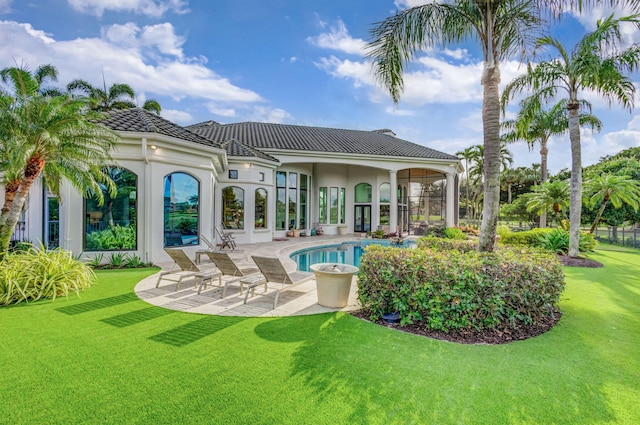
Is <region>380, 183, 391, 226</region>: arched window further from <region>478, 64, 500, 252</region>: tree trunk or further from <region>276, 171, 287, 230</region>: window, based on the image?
<region>478, 64, 500, 252</region>: tree trunk

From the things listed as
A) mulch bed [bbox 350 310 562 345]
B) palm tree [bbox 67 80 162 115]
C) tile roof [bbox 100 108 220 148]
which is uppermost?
palm tree [bbox 67 80 162 115]

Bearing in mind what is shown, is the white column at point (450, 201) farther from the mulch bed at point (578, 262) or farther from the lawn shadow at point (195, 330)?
the lawn shadow at point (195, 330)

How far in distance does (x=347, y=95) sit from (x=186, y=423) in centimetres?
1812

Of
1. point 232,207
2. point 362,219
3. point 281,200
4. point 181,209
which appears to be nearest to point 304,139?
point 281,200

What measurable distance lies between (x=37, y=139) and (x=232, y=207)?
396 inches

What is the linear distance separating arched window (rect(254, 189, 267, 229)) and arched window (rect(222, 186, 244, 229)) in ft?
3.08

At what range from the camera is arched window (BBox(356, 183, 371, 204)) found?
25.7 m

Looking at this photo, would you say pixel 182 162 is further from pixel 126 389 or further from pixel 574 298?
pixel 574 298

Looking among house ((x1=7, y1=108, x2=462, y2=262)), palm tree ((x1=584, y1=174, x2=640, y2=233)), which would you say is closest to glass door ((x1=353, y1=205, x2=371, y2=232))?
house ((x1=7, y1=108, x2=462, y2=262))

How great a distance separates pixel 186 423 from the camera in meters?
2.94

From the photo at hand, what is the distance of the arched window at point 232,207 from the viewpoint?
17281 mm

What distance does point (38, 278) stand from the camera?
6.96m

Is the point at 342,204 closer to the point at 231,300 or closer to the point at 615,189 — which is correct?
the point at 615,189

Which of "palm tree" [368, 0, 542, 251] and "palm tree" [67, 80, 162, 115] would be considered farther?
"palm tree" [67, 80, 162, 115]
